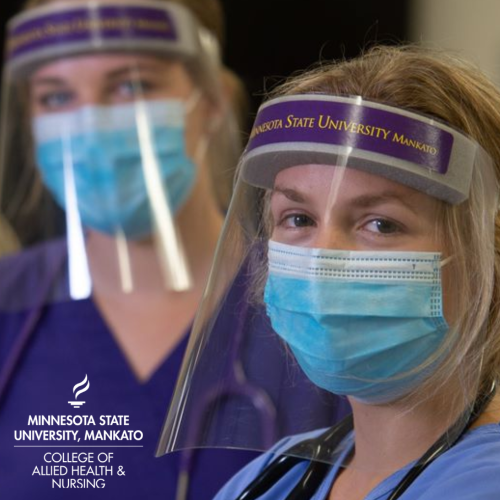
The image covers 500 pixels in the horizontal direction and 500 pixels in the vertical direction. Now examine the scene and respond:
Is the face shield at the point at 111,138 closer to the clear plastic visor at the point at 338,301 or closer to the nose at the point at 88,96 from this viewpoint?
the nose at the point at 88,96

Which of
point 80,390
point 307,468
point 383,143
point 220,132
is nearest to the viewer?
point 383,143

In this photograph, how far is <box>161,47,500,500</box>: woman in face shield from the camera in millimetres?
1138

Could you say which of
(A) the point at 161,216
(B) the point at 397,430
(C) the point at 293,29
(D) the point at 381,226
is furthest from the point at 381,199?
(C) the point at 293,29

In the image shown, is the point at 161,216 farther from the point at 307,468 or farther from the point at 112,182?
the point at 307,468

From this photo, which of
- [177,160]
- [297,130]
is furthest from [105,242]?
[297,130]

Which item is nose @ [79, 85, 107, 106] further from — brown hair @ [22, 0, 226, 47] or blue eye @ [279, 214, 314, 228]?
blue eye @ [279, 214, 314, 228]

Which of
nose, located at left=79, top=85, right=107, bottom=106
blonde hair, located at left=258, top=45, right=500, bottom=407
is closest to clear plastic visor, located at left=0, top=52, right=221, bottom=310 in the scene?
nose, located at left=79, top=85, right=107, bottom=106

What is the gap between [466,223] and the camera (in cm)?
115

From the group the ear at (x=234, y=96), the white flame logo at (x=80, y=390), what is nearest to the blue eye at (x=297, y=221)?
the white flame logo at (x=80, y=390)

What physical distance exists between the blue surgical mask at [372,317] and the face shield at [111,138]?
61 centimetres

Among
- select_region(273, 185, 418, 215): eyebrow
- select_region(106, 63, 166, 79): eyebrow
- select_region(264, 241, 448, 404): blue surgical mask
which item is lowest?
select_region(264, 241, 448, 404): blue surgical mask

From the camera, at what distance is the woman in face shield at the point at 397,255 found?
1138 mm

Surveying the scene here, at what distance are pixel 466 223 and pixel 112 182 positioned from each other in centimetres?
73

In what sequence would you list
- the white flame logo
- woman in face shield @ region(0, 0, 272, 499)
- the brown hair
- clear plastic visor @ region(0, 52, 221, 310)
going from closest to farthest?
the white flame logo < woman in face shield @ region(0, 0, 272, 499) < clear plastic visor @ region(0, 52, 221, 310) < the brown hair
